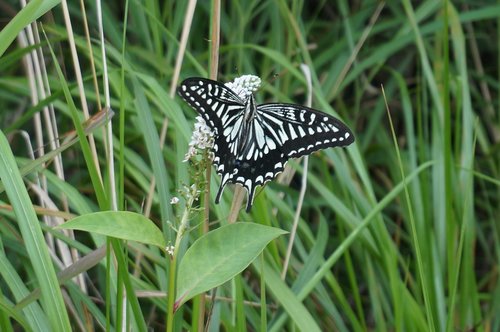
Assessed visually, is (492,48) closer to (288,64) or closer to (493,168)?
(493,168)

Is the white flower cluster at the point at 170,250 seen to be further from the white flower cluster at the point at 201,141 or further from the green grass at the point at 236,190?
the white flower cluster at the point at 201,141

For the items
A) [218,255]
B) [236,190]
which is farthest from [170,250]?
[236,190]

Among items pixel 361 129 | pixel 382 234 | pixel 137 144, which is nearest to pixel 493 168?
pixel 361 129

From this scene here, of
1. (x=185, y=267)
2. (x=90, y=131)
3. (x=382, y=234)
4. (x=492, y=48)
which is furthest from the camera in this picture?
(x=492, y=48)

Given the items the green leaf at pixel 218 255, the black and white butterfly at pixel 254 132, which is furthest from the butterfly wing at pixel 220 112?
the green leaf at pixel 218 255

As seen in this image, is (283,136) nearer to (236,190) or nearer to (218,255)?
(236,190)

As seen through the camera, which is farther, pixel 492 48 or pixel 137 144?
pixel 492 48
